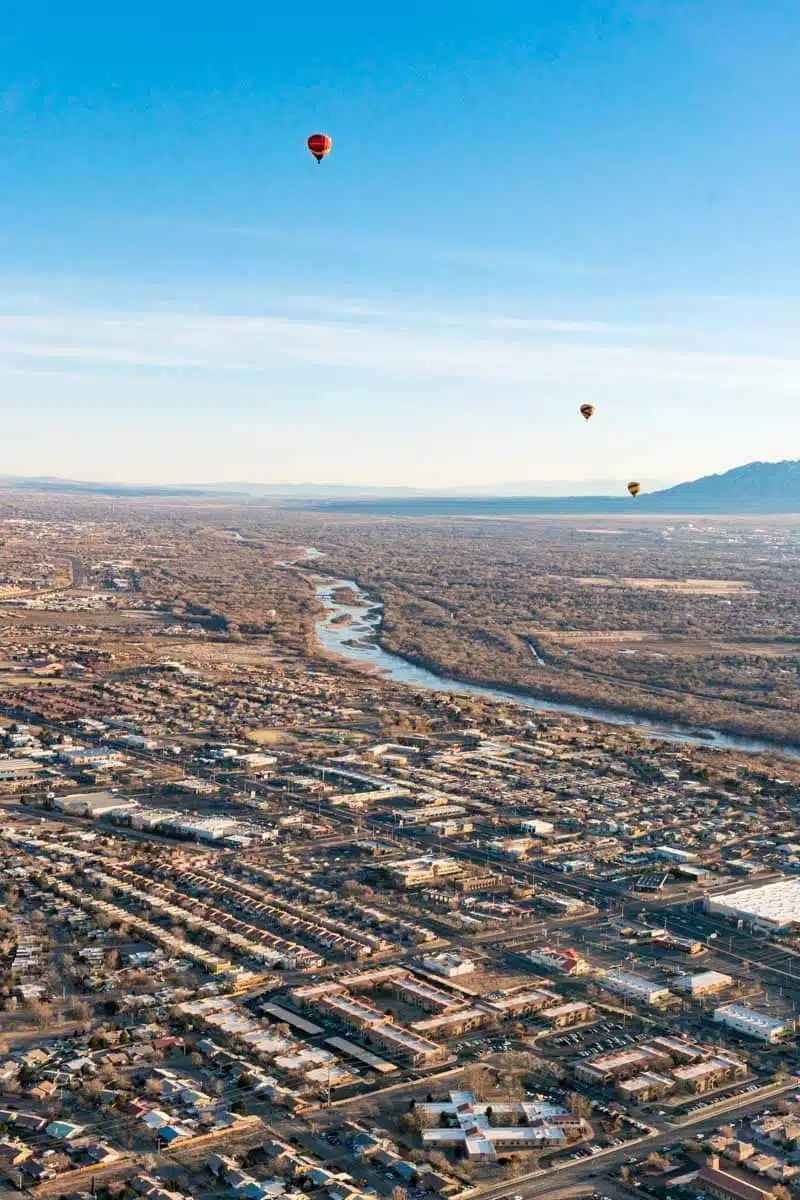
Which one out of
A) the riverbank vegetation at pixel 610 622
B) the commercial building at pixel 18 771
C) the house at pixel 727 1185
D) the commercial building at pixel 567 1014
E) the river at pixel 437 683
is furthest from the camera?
the riverbank vegetation at pixel 610 622

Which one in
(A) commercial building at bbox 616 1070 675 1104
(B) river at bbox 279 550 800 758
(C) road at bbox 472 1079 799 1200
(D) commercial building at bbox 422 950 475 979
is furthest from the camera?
(B) river at bbox 279 550 800 758

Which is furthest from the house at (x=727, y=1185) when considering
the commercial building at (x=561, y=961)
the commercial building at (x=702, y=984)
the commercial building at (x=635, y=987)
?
the commercial building at (x=561, y=961)

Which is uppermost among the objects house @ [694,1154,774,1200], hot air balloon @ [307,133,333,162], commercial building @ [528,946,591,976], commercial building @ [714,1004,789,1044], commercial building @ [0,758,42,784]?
hot air balloon @ [307,133,333,162]

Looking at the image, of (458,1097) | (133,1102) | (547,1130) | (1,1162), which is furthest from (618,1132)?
(1,1162)

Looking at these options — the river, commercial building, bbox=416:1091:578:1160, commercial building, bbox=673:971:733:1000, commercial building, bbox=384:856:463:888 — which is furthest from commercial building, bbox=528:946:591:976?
the river

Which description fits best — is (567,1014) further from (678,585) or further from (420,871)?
(678,585)

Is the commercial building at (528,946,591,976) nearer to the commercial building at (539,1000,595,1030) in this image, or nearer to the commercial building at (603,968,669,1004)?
the commercial building at (603,968,669,1004)

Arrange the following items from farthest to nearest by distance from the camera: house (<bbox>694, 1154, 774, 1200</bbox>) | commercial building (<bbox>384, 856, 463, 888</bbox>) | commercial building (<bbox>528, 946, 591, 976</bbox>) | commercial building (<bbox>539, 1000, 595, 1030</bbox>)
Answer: commercial building (<bbox>384, 856, 463, 888</bbox>) → commercial building (<bbox>528, 946, 591, 976</bbox>) → commercial building (<bbox>539, 1000, 595, 1030</bbox>) → house (<bbox>694, 1154, 774, 1200</bbox>)

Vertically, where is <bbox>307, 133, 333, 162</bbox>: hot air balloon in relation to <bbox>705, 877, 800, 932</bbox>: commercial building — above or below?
above

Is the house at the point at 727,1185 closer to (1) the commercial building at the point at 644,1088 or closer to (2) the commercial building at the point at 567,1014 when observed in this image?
(1) the commercial building at the point at 644,1088
